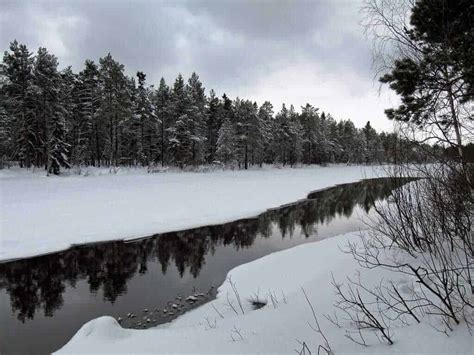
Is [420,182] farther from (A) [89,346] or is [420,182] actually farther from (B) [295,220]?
(B) [295,220]

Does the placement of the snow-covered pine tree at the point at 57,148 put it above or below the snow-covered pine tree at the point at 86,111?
below

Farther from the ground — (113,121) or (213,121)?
(213,121)

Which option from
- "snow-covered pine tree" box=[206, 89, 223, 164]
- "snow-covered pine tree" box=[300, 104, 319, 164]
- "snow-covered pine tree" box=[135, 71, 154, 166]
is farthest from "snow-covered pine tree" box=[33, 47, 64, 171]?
"snow-covered pine tree" box=[300, 104, 319, 164]

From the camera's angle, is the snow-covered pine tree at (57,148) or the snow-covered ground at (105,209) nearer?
the snow-covered ground at (105,209)

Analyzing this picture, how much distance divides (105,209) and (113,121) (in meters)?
30.0

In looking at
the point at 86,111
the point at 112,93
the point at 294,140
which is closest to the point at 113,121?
the point at 86,111

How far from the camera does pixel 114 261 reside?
32.8 ft

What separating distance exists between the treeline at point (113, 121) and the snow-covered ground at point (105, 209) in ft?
31.3

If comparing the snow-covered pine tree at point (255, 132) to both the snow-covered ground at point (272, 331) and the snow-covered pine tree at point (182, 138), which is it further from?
the snow-covered ground at point (272, 331)

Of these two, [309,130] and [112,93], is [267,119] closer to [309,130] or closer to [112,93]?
[309,130]

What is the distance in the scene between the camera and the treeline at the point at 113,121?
35750mm

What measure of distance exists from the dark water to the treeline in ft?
49.4

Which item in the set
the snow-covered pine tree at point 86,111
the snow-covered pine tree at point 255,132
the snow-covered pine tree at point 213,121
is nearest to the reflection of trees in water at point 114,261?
the snow-covered pine tree at point 86,111

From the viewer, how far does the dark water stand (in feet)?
21.4
